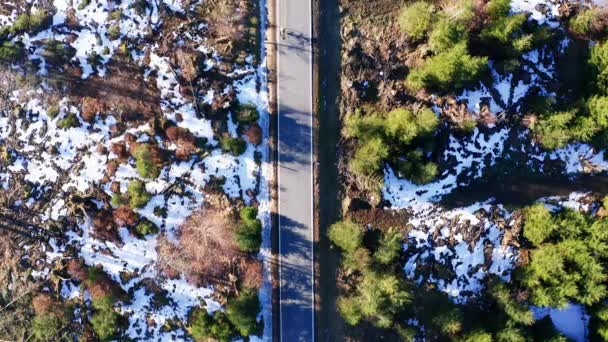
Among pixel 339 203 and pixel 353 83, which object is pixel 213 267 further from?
pixel 353 83

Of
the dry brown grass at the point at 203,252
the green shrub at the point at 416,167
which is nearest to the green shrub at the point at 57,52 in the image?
the dry brown grass at the point at 203,252

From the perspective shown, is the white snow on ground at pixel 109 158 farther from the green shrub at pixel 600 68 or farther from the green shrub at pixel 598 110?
the green shrub at pixel 600 68

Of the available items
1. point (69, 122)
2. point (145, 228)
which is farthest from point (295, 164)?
point (69, 122)

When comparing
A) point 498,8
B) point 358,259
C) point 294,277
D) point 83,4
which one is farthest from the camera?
point 294,277

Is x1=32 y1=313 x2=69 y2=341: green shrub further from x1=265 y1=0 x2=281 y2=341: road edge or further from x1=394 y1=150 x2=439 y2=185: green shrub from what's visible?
x1=394 y1=150 x2=439 y2=185: green shrub

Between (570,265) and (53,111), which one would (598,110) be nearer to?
(570,265)

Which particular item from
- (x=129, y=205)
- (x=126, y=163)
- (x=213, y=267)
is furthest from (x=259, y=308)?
(x=126, y=163)
